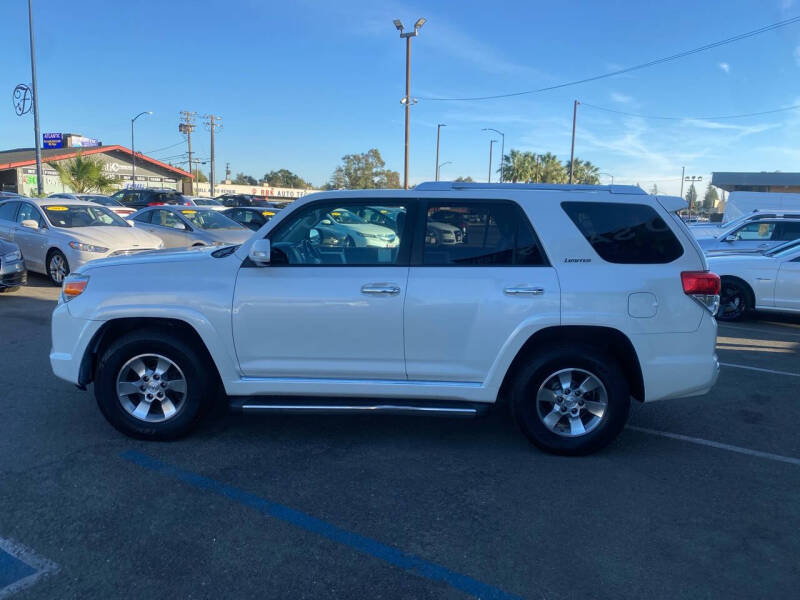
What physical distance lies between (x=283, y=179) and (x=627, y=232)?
5003 inches

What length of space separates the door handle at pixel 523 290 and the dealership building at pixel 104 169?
36.8 m

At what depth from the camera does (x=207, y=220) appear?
1388cm

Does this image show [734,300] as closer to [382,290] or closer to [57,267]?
[382,290]

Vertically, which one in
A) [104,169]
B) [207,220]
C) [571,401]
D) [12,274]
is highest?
[104,169]

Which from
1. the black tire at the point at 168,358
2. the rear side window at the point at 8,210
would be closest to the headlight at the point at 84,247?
the rear side window at the point at 8,210

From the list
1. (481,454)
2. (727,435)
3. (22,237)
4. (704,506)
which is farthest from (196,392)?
(22,237)

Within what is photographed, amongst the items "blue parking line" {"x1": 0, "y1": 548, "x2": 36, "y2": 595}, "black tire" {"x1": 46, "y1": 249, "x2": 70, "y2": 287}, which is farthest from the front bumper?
"blue parking line" {"x1": 0, "y1": 548, "x2": 36, "y2": 595}

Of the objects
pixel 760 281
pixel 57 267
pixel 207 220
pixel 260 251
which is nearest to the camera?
pixel 260 251

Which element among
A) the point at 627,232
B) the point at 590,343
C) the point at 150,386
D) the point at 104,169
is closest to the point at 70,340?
the point at 150,386

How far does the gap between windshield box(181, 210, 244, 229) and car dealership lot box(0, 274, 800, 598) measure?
8.79 meters

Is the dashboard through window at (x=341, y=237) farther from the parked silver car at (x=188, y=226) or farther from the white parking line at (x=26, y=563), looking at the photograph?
the parked silver car at (x=188, y=226)

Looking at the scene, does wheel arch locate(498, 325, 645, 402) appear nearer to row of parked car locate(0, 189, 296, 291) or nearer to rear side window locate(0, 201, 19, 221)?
row of parked car locate(0, 189, 296, 291)

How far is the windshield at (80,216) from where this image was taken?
38.4ft

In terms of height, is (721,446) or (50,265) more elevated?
(50,265)
